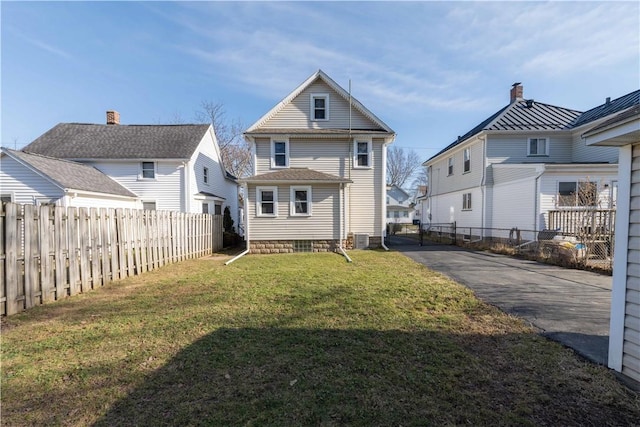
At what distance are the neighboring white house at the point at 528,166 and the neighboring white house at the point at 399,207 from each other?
30701 mm

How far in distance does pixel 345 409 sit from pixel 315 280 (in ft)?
15.9

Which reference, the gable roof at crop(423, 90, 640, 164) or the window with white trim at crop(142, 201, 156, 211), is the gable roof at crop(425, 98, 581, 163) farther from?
the window with white trim at crop(142, 201, 156, 211)

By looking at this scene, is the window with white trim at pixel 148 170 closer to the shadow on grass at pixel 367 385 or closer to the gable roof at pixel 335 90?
the gable roof at pixel 335 90

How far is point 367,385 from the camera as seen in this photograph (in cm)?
296

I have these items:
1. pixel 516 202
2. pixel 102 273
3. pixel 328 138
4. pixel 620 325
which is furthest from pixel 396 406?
pixel 516 202

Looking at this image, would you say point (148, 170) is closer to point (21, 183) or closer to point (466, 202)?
point (21, 183)

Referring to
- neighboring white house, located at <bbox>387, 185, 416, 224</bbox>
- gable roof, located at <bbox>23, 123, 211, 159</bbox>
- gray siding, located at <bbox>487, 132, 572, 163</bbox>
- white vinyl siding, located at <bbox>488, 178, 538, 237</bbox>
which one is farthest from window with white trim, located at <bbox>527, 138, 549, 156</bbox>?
neighboring white house, located at <bbox>387, 185, 416, 224</bbox>

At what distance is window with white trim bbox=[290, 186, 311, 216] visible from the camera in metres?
13.5

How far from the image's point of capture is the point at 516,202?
1452 centimetres

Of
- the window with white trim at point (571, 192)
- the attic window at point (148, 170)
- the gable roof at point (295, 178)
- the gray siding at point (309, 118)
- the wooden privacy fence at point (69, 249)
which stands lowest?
the wooden privacy fence at point (69, 249)

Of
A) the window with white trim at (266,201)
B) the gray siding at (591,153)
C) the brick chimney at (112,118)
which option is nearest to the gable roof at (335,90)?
the window with white trim at (266,201)

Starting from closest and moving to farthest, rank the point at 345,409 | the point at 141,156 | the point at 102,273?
1. the point at 345,409
2. the point at 102,273
3. the point at 141,156

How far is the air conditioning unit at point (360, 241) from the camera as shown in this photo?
14.5 m

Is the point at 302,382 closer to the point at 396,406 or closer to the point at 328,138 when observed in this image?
the point at 396,406
